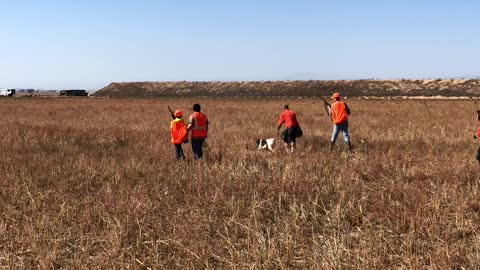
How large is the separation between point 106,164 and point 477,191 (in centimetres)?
677

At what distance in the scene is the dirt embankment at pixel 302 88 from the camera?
67.5m

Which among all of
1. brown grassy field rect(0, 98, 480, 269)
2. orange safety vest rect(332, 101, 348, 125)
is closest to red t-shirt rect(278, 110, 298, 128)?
orange safety vest rect(332, 101, 348, 125)

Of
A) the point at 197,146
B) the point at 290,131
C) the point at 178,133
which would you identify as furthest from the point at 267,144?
the point at 178,133

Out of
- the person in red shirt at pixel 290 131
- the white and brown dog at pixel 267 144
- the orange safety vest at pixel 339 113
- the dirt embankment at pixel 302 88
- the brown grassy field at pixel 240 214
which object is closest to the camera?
the brown grassy field at pixel 240 214

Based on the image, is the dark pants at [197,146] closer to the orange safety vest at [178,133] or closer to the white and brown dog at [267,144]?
the orange safety vest at [178,133]

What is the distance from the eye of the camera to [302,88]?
81.7 m

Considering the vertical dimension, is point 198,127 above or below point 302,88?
below

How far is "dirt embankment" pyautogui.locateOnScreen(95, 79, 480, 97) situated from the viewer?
6750cm

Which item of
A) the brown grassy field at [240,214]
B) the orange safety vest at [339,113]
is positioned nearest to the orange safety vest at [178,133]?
the brown grassy field at [240,214]

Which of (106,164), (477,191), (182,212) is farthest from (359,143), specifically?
(182,212)

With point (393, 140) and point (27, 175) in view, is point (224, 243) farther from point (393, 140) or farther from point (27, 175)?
point (393, 140)

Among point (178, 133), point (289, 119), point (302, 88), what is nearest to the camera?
point (178, 133)

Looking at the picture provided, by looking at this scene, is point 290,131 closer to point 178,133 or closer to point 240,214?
point 178,133

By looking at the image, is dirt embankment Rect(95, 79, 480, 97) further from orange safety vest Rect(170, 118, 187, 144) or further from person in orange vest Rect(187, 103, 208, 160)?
orange safety vest Rect(170, 118, 187, 144)
